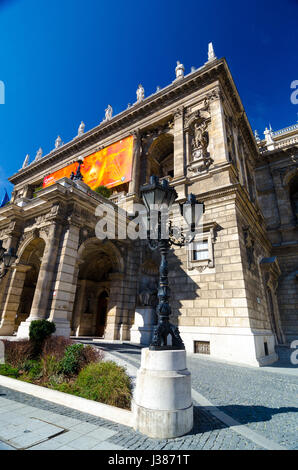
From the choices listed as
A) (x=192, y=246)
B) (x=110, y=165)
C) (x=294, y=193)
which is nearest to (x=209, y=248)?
(x=192, y=246)

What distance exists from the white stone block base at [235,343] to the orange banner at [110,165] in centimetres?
1322

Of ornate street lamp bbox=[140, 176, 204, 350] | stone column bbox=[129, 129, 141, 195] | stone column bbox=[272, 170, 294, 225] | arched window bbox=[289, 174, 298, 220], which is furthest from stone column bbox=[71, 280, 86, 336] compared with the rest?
arched window bbox=[289, 174, 298, 220]

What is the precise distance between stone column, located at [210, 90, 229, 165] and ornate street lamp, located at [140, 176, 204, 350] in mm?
10878

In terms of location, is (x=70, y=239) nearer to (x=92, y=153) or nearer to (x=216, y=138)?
(x=216, y=138)

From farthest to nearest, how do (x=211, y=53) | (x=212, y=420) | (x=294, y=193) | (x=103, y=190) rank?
(x=294, y=193)
(x=103, y=190)
(x=211, y=53)
(x=212, y=420)

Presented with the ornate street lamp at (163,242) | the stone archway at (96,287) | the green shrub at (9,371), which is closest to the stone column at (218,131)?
the stone archway at (96,287)

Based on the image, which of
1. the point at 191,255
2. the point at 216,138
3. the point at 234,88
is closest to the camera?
the point at 191,255

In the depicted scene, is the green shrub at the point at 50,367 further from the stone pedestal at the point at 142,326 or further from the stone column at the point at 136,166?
the stone column at the point at 136,166

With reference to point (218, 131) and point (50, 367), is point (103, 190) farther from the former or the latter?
point (50, 367)

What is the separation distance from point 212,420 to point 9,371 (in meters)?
6.43

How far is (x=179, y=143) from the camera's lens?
716 inches

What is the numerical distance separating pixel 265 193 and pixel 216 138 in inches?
469
